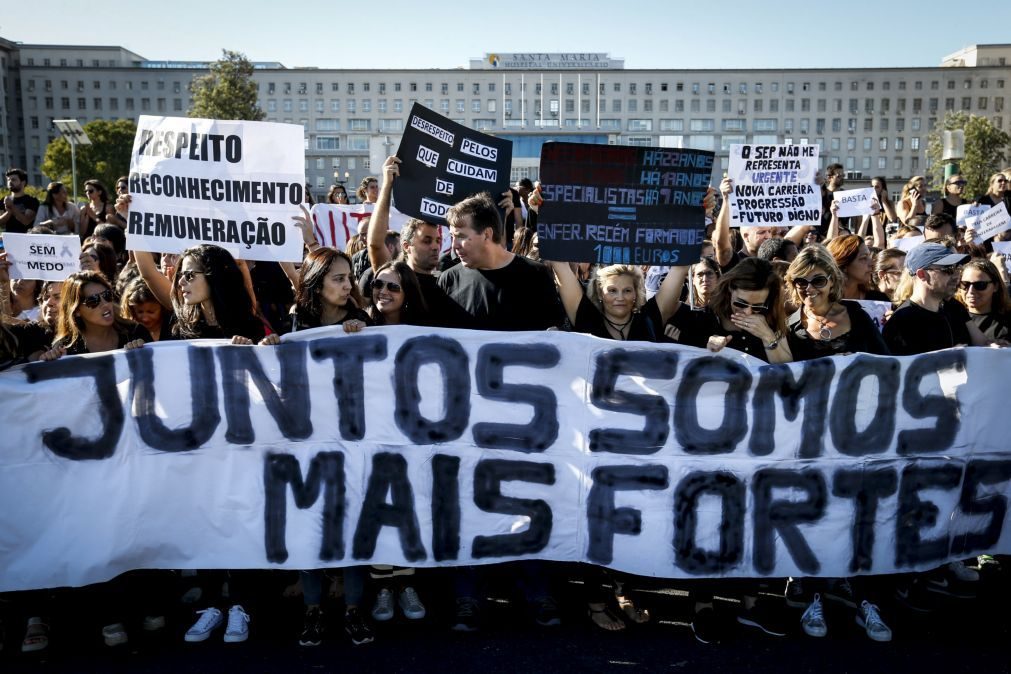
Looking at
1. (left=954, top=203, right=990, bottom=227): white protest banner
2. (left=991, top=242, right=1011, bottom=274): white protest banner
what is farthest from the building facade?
(left=991, top=242, right=1011, bottom=274): white protest banner

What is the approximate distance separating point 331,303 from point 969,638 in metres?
3.34

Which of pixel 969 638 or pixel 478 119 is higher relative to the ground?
pixel 478 119

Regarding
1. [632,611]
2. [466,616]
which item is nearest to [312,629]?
[466,616]

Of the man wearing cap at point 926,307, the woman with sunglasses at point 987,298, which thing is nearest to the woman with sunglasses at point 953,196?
the woman with sunglasses at point 987,298

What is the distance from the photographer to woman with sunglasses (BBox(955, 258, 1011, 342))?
4.92 m

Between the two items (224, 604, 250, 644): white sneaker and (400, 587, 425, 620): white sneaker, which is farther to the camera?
(400, 587, 425, 620): white sneaker

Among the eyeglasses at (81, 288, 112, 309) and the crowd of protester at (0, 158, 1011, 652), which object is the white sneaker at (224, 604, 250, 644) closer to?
the crowd of protester at (0, 158, 1011, 652)

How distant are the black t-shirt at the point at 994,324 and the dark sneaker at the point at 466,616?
10.3 ft

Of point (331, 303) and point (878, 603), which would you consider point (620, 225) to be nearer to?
point (331, 303)

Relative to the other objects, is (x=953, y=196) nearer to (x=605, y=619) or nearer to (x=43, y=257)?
(x=605, y=619)

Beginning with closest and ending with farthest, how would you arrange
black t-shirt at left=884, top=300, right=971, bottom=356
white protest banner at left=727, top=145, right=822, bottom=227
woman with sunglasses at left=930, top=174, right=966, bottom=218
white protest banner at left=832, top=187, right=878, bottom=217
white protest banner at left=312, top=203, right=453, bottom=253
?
black t-shirt at left=884, top=300, right=971, bottom=356
white protest banner at left=727, top=145, right=822, bottom=227
white protest banner at left=832, top=187, right=878, bottom=217
white protest banner at left=312, top=203, right=453, bottom=253
woman with sunglasses at left=930, top=174, right=966, bottom=218

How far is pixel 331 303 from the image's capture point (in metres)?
4.43

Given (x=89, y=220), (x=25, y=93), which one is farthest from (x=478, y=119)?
(x=89, y=220)

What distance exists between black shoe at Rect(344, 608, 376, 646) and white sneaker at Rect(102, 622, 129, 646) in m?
0.98
